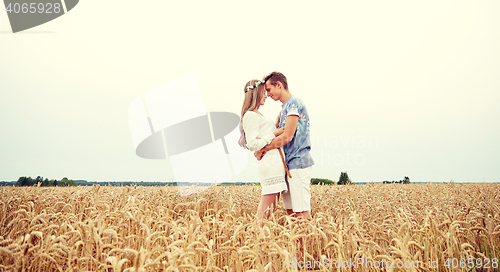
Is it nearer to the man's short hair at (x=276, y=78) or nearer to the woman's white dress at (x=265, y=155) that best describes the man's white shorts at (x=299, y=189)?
the woman's white dress at (x=265, y=155)

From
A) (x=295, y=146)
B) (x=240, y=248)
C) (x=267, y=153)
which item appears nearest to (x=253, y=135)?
(x=267, y=153)

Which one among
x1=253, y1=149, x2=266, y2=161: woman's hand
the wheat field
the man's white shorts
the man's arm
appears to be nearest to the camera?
the wheat field

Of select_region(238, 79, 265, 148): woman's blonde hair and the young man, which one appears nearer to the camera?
the young man

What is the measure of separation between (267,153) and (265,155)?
0.04 m

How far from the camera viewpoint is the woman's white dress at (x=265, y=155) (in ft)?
12.6

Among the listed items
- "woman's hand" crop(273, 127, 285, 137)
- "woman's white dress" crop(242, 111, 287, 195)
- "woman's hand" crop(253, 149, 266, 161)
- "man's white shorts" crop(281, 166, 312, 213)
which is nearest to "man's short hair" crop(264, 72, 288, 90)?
"woman's white dress" crop(242, 111, 287, 195)

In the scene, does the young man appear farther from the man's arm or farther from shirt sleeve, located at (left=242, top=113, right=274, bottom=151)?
shirt sleeve, located at (left=242, top=113, right=274, bottom=151)

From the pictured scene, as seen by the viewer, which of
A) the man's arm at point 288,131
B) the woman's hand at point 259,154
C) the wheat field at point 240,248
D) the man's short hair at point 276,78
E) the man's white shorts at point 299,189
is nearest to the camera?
the wheat field at point 240,248

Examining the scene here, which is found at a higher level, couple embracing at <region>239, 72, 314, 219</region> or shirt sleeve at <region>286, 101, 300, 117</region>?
shirt sleeve at <region>286, 101, 300, 117</region>

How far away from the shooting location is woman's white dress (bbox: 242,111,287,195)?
383cm

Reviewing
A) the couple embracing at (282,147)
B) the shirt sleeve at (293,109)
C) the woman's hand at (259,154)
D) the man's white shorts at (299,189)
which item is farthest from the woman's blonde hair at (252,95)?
the man's white shorts at (299,189)

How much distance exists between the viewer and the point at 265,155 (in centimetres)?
397

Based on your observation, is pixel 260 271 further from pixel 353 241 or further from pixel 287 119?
pixel 287 119

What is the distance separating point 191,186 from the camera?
8953 mm
